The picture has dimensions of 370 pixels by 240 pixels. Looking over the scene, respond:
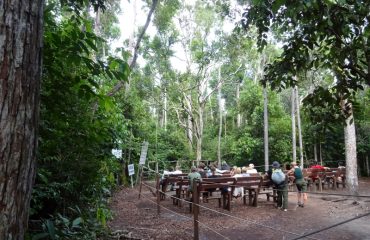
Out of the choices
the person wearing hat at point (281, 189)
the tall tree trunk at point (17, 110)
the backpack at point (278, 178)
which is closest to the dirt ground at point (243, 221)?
the person wearing hat at point (281, 189)

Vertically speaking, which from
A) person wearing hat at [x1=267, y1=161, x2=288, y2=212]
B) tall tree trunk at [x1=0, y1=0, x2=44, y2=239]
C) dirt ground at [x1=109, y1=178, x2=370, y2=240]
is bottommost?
dirt ground at [x1=109, y1=178, x2=370, y2=240]

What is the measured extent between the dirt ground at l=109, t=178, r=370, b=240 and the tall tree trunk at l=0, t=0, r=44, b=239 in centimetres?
411

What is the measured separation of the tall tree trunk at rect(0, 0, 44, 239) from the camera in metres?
1.05

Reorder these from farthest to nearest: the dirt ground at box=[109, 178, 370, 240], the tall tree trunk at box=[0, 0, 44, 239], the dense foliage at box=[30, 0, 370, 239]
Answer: the dirt ground at box=[109, 178, 370, 240] → the dense foliage at box=[30, 0, 370, 239] → the tall tree trunk at box=[0, 0, 44, 239]

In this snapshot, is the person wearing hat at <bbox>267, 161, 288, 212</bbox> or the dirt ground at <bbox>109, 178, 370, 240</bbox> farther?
the person wearing hat at <bbox>267, 161, 288, 212</bbox>

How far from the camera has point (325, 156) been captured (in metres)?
23.9

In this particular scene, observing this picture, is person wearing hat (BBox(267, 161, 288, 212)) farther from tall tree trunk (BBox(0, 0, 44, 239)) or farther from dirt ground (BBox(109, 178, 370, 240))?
tall tree trunk (BBox(0, 0, 44, 239))

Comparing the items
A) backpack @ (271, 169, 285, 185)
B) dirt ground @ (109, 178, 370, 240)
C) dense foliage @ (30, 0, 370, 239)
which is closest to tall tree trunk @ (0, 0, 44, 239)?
dense foliage @ (30, 0, 370, 239)

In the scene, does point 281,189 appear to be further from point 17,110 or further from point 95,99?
point 17,110

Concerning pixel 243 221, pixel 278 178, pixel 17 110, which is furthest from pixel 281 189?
pixel 17 110

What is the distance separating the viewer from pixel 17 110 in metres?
1.08

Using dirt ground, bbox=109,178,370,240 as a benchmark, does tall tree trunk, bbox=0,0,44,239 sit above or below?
above

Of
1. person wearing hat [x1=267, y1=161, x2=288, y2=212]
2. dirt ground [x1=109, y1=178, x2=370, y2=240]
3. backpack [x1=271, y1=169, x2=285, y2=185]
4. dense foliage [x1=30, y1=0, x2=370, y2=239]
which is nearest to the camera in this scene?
dense foliage [x1=30, y1=0, x2=370, y2=239]

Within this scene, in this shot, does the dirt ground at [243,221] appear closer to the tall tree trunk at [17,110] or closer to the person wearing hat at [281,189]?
the person wearing hat at [281,189]
